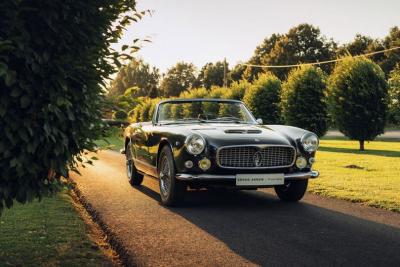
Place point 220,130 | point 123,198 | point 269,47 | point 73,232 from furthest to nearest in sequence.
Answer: point 269,47 → point 123,198 → point 220,130 → point 73,232

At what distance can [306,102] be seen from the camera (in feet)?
83.8

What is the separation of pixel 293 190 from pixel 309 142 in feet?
2.68

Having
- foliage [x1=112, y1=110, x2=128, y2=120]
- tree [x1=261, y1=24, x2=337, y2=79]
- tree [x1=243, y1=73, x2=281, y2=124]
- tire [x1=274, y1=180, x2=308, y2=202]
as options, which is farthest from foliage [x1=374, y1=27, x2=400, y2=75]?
foliage [x1=112, y1=110, x2=128, y2=120]

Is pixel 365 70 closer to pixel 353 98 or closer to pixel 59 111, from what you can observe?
pixel 353 98

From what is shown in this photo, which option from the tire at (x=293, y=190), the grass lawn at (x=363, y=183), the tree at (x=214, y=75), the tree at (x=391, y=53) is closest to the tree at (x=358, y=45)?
the tree at (x=391, y=53)

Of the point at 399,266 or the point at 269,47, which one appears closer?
the point at 399,266

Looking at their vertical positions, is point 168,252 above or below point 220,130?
below

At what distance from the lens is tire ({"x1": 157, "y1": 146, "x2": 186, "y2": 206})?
7.38 meters

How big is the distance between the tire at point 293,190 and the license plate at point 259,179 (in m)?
0.48

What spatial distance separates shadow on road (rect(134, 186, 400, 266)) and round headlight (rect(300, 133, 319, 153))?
34.1 inches

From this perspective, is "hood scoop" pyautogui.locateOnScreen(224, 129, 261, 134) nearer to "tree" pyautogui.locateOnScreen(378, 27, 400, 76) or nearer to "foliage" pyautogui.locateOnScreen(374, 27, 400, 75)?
"tree" pyautogui.locateOnScreen(378, 27, 400, 76)

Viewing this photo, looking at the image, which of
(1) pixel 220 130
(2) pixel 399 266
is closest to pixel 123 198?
(1) pixel 220 130

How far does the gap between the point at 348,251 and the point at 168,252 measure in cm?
174

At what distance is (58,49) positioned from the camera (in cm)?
376
